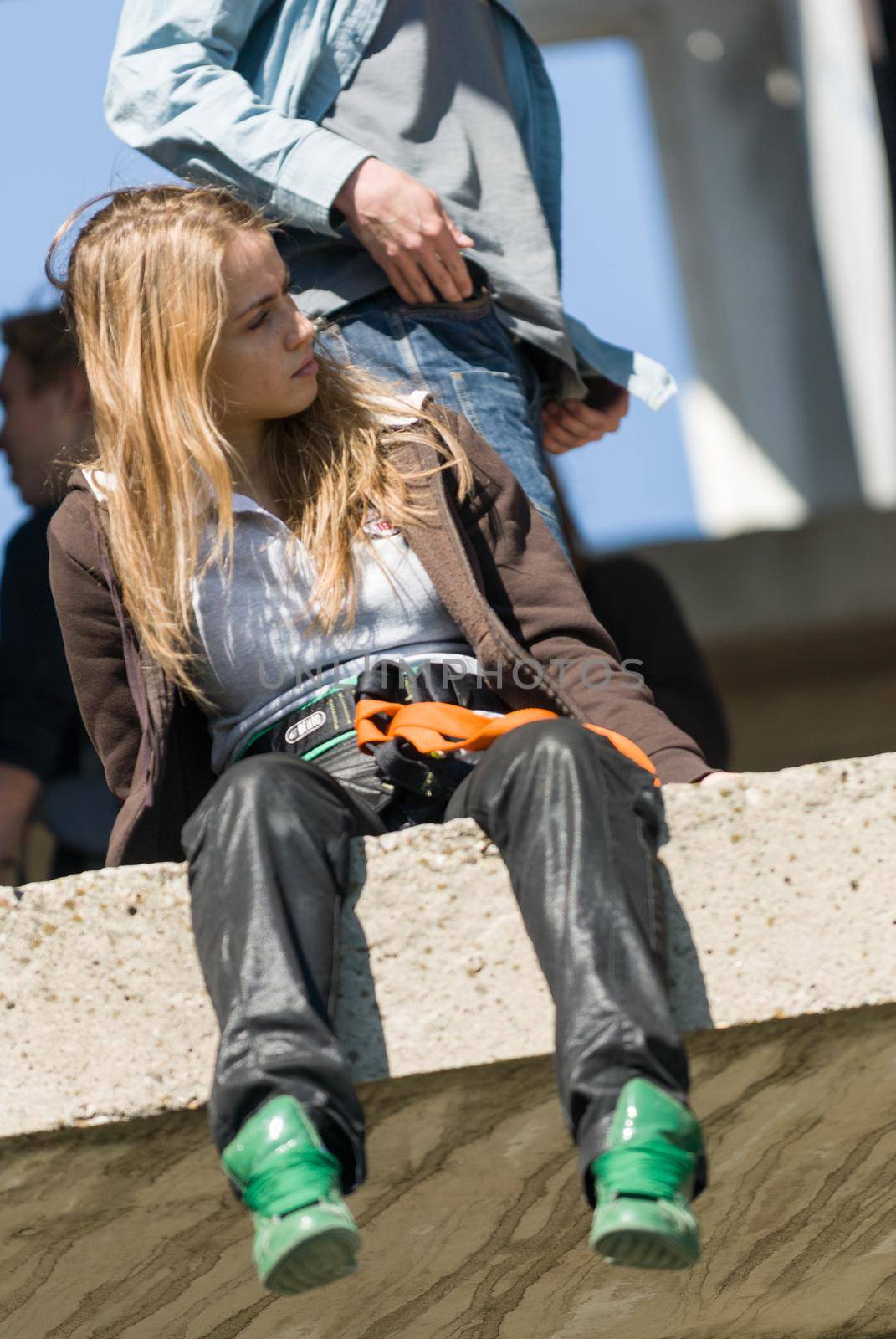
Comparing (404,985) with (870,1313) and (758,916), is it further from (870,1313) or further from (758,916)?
(870,1313)

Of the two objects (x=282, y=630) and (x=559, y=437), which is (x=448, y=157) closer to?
(x=559, y=437)

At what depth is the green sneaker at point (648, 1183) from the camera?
1.66 metres

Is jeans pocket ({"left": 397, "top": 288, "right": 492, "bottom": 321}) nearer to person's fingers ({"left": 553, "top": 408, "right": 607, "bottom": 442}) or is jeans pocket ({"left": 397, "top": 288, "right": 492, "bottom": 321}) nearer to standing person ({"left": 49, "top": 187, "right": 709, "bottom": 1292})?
standing person ({"left": 49, "top": 187, "right": 709, "bottom": 1292})

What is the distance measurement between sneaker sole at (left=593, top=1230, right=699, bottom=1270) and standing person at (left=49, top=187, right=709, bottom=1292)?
0.97 ft

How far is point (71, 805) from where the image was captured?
3.63 meters

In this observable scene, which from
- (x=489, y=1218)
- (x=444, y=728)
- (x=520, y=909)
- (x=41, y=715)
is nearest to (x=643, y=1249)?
(x=520, y=909)

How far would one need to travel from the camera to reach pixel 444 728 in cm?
218

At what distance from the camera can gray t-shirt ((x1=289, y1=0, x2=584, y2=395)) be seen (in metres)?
2.79

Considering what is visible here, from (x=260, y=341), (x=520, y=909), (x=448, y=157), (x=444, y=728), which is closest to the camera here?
(x=520, y=909)

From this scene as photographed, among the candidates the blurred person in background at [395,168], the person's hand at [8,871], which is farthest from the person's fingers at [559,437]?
the person's hand at [8,871]

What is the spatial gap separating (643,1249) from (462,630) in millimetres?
982

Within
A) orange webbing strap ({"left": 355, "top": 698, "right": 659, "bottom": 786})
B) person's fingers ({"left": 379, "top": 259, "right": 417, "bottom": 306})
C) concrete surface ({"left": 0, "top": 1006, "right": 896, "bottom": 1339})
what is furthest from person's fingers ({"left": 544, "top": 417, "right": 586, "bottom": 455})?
concrete surface ({"left": 0, "top": 1006, "right": 896, "bottom": 1339})

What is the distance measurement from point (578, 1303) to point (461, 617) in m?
0.94

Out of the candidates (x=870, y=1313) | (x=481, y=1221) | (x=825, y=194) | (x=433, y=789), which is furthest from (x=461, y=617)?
(x=825, y=194)
